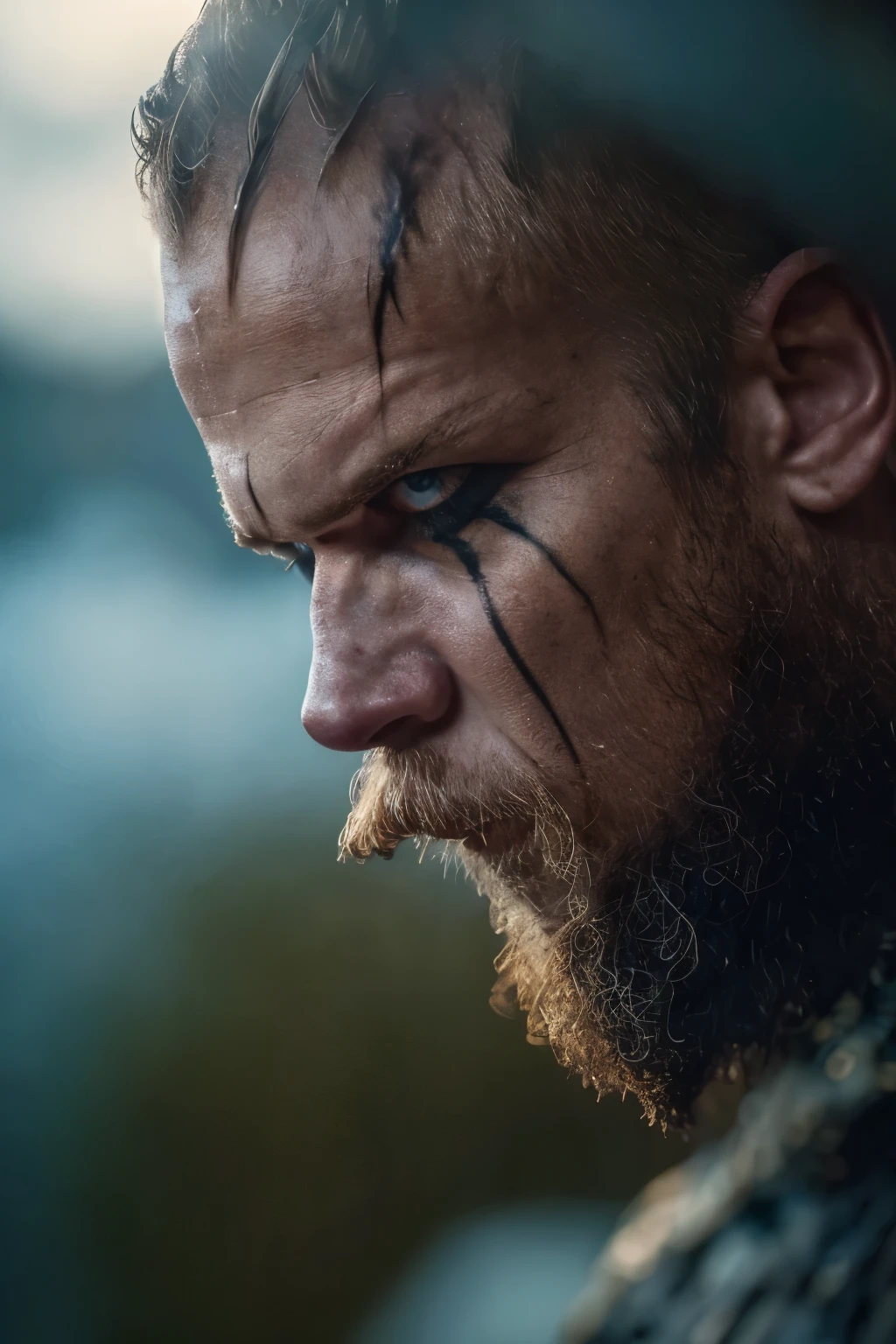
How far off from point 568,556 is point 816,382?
16 centimetres

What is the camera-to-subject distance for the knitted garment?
0.53 m

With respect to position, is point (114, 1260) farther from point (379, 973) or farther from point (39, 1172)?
point (379, 973)

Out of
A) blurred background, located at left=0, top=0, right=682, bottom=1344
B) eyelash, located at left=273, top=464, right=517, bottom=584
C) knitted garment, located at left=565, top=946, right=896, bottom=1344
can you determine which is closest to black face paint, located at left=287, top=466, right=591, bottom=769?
eyelash, located at left=273, top=464, right=517, bottom=584

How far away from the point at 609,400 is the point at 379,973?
923 mm

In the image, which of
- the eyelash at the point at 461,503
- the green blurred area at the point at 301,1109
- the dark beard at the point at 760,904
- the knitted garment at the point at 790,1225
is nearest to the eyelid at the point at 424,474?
the eyelash at the point at 461,503

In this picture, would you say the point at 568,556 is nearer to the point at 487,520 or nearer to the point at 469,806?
the point at 487,520

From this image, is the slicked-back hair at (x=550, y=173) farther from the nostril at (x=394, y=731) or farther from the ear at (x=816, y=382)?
the nostril at (x=394, y=731)

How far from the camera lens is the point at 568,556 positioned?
59cm

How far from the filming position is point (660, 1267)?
2.13 ft

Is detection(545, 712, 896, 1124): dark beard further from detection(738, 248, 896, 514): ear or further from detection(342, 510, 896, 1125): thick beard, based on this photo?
detection(738, 248, 896, 514): ear

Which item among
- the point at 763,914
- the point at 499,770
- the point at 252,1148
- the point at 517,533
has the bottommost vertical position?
the point at 252,1148

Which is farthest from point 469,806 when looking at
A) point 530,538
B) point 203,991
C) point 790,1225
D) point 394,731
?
point 203,991

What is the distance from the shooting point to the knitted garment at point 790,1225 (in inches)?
20.8

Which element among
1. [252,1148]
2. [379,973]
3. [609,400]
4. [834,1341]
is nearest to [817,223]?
[609,400]
